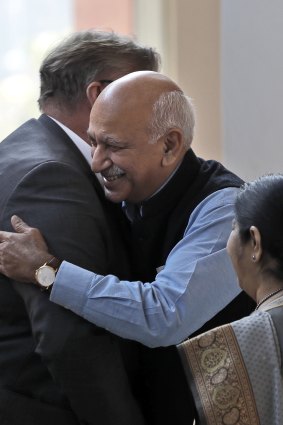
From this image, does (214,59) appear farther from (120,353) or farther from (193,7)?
(120,353)

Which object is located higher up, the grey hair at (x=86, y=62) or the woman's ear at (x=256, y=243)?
the grey hair at (x=86, y=62)

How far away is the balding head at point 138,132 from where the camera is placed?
2033 mm

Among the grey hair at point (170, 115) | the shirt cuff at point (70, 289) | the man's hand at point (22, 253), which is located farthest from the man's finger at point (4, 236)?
the grey hair at point (170, 115)

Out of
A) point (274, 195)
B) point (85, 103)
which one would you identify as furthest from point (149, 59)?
point (274, 195)

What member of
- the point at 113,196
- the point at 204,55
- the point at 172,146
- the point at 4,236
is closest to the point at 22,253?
the point at 4,236

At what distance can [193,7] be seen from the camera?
415cm

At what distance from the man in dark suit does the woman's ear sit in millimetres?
339

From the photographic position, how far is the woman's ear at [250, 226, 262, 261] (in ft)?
5.82

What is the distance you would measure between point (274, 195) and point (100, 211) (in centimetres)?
40

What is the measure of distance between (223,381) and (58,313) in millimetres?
348

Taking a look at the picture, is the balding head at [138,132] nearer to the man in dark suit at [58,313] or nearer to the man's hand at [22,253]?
the man in dark suit at [58,313]

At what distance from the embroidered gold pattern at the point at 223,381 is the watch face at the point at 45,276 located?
0.31 meters

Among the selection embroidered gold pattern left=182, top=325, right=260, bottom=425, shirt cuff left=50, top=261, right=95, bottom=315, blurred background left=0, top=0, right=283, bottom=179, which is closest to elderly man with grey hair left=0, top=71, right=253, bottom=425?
shirt cuff left=50, top=261, right=95, bottom=315

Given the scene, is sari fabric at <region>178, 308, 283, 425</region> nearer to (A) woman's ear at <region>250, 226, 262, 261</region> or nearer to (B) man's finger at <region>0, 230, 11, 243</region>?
(A) woman's ear at <region>250, 226, 262, 261</region>
